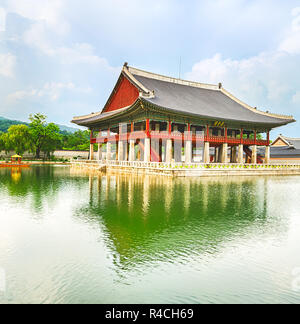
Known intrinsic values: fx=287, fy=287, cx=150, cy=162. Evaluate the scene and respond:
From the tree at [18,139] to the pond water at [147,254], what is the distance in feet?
162

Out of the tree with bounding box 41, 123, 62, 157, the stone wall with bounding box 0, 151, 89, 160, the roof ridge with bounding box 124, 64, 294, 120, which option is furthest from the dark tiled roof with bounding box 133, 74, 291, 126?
the stone wall with bounding box 0, 151, 89, 160

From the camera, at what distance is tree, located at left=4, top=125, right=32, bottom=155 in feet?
190

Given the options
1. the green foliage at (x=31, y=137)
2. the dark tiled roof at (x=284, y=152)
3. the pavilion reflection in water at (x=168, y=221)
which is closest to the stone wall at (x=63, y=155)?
the green foliage at (x=31, y=137)

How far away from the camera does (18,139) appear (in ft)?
191

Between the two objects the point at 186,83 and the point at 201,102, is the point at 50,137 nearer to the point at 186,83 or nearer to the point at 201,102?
the point at 186,83

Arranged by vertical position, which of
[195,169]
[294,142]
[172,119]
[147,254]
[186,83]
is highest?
[186,83]

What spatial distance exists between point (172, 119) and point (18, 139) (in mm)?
36469

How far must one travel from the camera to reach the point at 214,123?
41.2 m

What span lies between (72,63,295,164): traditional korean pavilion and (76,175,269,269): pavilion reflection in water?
19.1 meters

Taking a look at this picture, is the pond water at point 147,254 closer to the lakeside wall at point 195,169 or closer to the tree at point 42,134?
the lakeside wall at point 195,169

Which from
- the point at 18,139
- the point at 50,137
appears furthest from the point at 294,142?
the point at 18,139

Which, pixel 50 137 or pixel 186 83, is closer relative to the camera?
pixel 186 83
